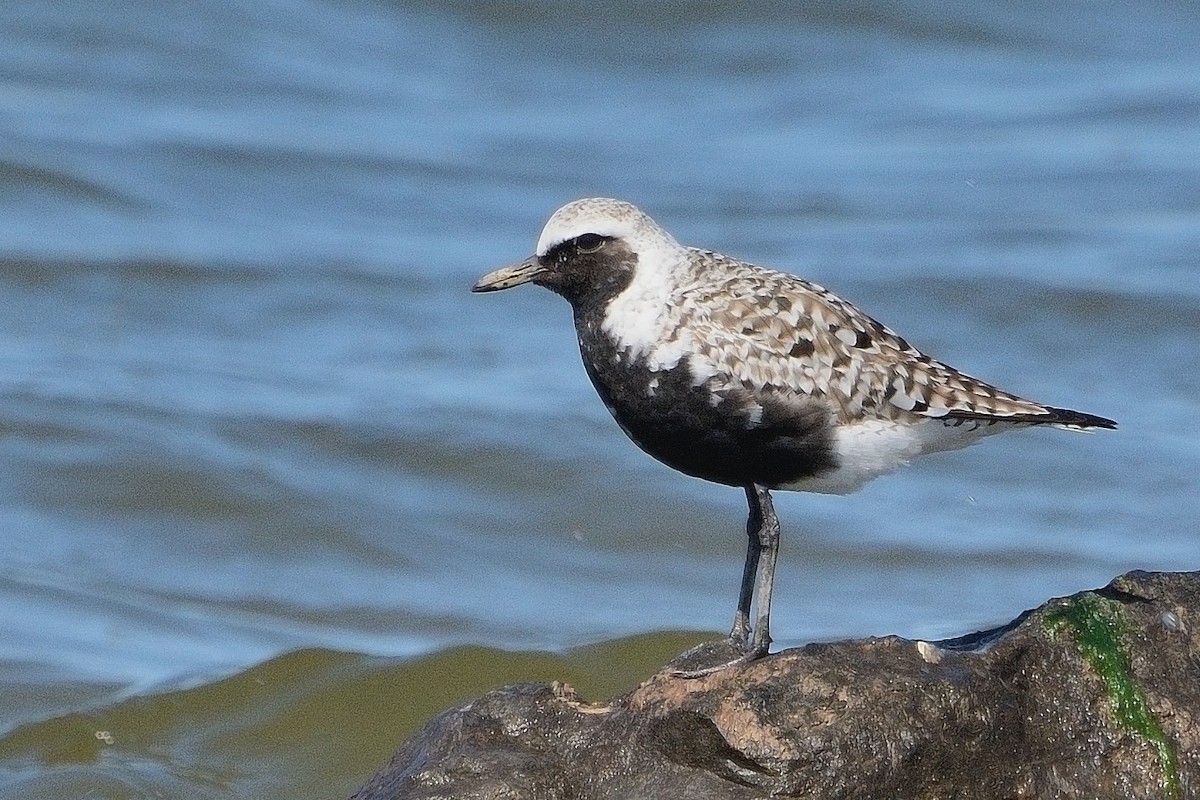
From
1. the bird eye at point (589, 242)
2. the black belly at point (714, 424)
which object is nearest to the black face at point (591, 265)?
the bird eye at point (589, 242)

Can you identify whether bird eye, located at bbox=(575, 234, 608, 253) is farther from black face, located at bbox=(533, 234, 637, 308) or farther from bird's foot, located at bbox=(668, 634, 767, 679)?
bird's foot, located at bbox=(668, 634, 767, 679)

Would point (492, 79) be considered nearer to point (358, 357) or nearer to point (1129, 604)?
point (358, 357)

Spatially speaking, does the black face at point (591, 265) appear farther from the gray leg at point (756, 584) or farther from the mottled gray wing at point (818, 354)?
the gray leg at point (756, 584)

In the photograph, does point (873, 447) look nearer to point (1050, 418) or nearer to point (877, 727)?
point (1050, 418)

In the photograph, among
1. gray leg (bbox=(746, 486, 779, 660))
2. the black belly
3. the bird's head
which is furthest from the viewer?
gray leg (bbox=(746, 486, 779, 660))

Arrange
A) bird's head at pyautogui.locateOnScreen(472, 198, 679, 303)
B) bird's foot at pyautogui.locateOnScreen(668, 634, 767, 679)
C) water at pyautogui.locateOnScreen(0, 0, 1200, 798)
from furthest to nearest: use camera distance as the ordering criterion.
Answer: water at pyautogui.locateOnScreen(0, 0, 1200, 798), bird's head at pyautogui.locateOnScreen(472, 198, 679, 303), bird's foot at pyautogui.locateOnScreen(668, 634, 767, 679)

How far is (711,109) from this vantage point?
24.0m

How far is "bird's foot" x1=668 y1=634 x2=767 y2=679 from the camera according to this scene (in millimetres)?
7289

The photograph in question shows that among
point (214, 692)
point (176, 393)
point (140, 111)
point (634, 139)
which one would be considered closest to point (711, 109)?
point (634, 139)

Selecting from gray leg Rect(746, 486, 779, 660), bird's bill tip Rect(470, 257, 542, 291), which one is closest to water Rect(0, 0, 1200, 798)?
gray leg Rect(746, 486, 779, 660)

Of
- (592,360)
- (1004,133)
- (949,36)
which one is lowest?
(592,360)

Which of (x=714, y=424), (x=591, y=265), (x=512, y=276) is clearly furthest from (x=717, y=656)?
(x=512, y=276)

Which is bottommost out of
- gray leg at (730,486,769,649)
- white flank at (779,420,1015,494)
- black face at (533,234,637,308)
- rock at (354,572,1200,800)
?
rock at (354,572,1200,800)

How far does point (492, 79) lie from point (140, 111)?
4463 mm
